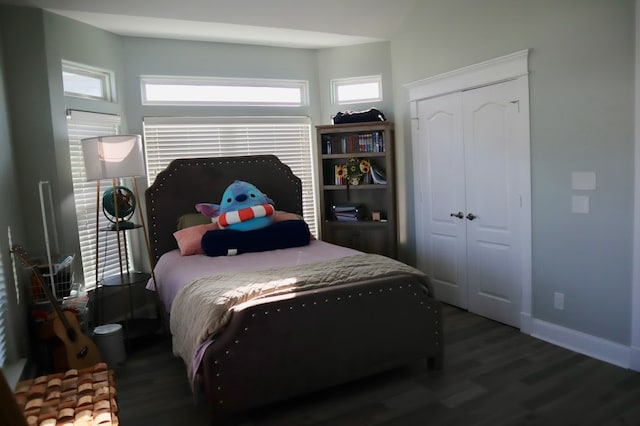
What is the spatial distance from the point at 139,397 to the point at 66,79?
8.67 ft

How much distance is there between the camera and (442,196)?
4.29 metres

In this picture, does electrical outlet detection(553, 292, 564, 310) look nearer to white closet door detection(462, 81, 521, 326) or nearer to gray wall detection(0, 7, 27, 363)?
white closet door detection(462, 81, 521, 326)

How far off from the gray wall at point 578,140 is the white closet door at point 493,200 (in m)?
0.20

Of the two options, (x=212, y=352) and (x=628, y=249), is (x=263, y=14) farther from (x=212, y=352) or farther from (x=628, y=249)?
(x=628, y=249)

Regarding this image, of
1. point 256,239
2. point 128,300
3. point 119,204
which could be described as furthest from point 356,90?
point 128,300

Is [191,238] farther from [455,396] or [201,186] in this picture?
[455,396]

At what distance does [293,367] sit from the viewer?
101 inches

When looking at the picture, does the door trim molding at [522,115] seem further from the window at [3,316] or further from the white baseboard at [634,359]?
the window at [3,316]

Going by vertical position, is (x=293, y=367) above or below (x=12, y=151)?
below

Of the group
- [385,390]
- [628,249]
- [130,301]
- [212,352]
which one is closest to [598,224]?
[628,249]

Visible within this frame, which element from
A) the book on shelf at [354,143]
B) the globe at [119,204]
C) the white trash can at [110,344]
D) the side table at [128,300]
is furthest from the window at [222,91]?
the white trash can at [110,344]

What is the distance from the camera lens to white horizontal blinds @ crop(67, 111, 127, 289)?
12.5ft

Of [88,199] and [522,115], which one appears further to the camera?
[88,199]

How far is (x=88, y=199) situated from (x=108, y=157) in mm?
691
